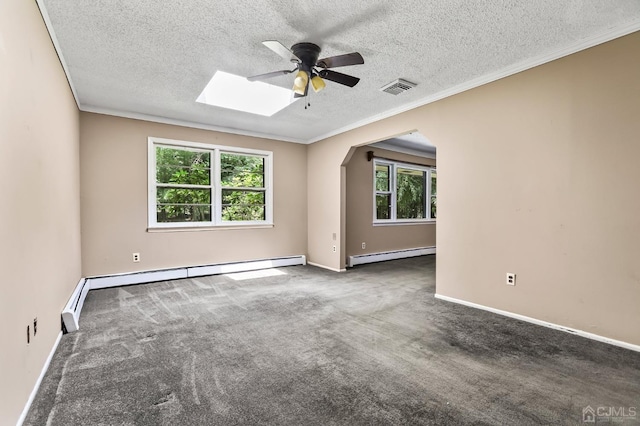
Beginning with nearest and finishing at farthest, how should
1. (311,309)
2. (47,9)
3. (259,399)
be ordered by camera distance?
(259,399) → (47,9) → (311,309)

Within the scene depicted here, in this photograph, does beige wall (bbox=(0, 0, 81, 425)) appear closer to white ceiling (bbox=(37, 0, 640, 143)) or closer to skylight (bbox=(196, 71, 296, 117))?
white ceiling (bbox=(37, 0, 640, 143))

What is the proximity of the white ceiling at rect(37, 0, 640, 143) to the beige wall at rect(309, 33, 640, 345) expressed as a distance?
30cm

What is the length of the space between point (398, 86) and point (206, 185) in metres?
3.47

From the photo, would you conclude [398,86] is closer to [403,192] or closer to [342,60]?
[342,60]

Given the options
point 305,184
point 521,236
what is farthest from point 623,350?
point 305,184

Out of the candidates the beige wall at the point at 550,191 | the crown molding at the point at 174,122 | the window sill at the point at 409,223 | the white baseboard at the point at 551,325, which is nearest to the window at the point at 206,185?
the crown molding at the point at 174,122

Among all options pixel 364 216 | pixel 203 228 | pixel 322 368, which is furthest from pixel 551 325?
pixel 203 228

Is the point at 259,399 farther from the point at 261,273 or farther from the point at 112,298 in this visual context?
the point at 261,273

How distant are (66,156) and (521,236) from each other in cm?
482

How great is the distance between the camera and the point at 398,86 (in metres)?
3.55

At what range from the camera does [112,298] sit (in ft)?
12.7

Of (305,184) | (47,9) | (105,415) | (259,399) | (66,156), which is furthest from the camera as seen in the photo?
(305,184)

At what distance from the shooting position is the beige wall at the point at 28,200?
153 centimetres

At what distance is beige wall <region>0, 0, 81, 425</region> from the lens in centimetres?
153
